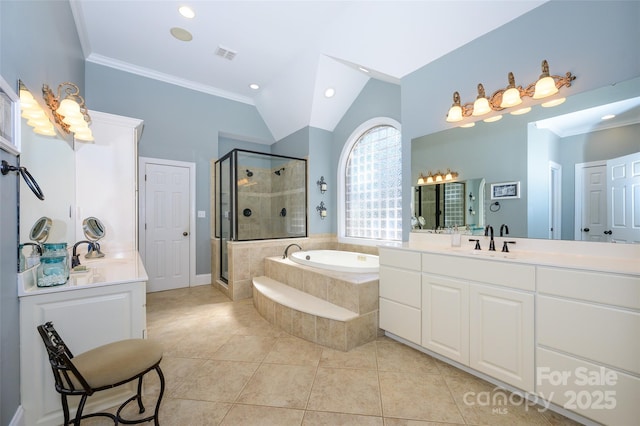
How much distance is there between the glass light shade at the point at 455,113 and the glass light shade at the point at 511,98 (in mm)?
343

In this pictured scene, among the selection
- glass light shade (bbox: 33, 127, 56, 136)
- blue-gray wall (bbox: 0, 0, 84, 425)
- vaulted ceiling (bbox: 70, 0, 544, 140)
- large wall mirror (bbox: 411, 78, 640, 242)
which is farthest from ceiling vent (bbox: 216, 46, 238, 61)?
large wall mirror (bbox: 411, 78, 640, 242)

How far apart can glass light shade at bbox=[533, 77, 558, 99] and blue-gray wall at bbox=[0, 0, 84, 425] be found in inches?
124

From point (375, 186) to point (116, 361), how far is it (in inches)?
135

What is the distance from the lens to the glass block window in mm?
3592

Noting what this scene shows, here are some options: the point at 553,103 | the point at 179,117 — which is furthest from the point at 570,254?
the point at 179,117

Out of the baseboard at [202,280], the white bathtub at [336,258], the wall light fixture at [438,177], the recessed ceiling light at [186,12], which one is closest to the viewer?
the wall light fixture at [438,177]

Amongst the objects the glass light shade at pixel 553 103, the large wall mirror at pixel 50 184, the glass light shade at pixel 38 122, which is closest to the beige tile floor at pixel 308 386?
the large wall mirror at pixel 50 184

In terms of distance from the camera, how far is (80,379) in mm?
1074

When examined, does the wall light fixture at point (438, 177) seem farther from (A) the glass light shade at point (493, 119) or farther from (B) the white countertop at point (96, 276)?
(B) the white countertop at point (96, 276)

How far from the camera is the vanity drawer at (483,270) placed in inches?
61.0

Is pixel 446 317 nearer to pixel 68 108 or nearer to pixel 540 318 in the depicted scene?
pixel 540 318

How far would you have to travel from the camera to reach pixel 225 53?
3.48 m

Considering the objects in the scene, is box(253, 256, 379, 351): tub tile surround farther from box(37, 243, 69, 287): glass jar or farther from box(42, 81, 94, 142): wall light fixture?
box(42, 81, 94, 142): wall light fixture

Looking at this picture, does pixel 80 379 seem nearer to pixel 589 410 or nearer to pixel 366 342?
pixel 366 342
